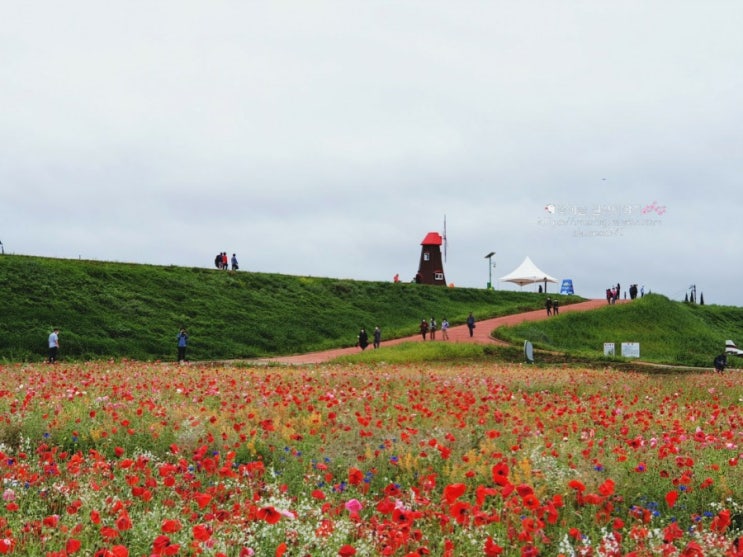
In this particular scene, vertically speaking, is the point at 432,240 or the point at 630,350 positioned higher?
the point at 432,240

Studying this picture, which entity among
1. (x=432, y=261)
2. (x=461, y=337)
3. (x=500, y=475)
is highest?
(x=432, y=261)

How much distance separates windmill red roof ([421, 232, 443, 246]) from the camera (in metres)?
78.4

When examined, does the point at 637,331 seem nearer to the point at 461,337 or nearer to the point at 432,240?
the point at 461,337

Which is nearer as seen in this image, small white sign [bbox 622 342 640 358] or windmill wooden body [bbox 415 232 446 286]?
small white sign [bbox 622 342 640 358]

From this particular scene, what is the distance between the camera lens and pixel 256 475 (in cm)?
753

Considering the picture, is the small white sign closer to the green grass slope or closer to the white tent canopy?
the green grass slope

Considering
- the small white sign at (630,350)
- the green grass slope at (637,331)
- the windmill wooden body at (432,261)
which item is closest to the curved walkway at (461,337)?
the green grass slope at (637,331)

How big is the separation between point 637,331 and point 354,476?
48354 millimetres

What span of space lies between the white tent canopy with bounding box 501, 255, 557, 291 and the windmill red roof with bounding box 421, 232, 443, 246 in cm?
1109

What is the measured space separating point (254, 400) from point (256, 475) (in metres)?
4.63

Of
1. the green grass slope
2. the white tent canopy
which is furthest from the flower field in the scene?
the white tent canopy

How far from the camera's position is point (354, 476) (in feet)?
17.6

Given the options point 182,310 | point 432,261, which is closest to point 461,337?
point 182,310

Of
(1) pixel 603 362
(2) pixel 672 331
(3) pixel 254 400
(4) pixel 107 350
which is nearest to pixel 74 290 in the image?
(4) pixel 107 350
